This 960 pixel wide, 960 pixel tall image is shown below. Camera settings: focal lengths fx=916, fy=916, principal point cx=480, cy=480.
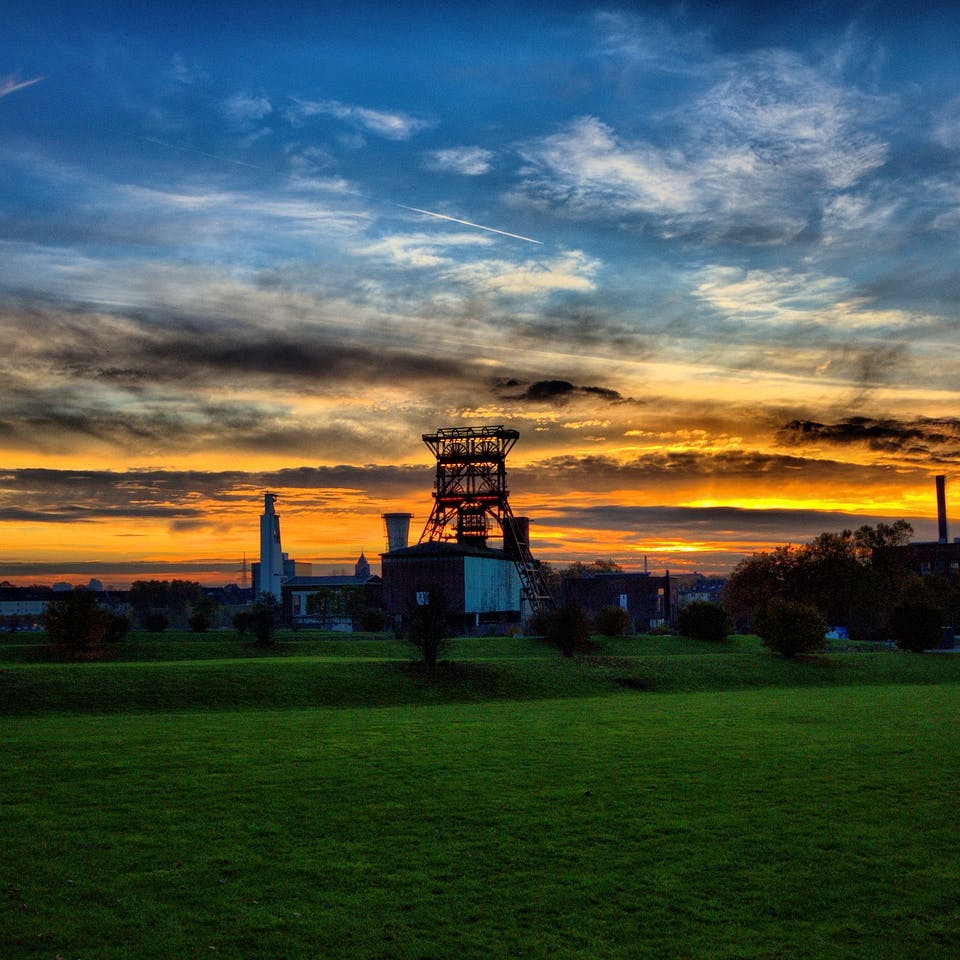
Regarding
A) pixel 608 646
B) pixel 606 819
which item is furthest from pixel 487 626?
pixel 606 819

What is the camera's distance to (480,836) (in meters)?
13.3

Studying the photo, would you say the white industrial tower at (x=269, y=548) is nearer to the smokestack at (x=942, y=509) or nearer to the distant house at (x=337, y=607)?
the distant house at (x=337, y=607)

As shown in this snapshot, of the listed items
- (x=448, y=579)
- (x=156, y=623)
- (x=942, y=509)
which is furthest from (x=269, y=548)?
(x=942, y=509)

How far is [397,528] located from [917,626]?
64.7 m

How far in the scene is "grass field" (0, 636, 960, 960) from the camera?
980 centimetres

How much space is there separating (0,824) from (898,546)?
3861 inches

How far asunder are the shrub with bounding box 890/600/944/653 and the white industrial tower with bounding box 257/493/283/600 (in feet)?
235

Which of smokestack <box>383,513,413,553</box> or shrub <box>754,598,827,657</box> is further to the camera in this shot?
smokestack <box>383,513,413,553</box>

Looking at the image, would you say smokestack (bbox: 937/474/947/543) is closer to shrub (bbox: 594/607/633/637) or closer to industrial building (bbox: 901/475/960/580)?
industrial building (bbox: 901/475/960/580)

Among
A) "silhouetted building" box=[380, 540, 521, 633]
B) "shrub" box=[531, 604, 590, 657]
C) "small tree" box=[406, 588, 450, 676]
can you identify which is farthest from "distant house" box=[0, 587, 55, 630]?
"small tree" box=[406, 588, 450, 676]

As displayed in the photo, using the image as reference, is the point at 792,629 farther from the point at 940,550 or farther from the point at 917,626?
the point at 940,550

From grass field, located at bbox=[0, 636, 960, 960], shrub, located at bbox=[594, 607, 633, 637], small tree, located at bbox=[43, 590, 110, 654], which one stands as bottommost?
grass field, located at bbox=[0, 636, 960, 960]

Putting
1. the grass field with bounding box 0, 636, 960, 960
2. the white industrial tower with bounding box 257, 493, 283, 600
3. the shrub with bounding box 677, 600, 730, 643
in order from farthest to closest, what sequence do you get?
the white industrial tower with bounding box 257, 493, 283, 600 < the shrub with bounding box 677, 600, 730, 643 < the grass field with bounding box 0, 636, 960, 960

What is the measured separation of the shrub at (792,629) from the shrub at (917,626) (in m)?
12.1
